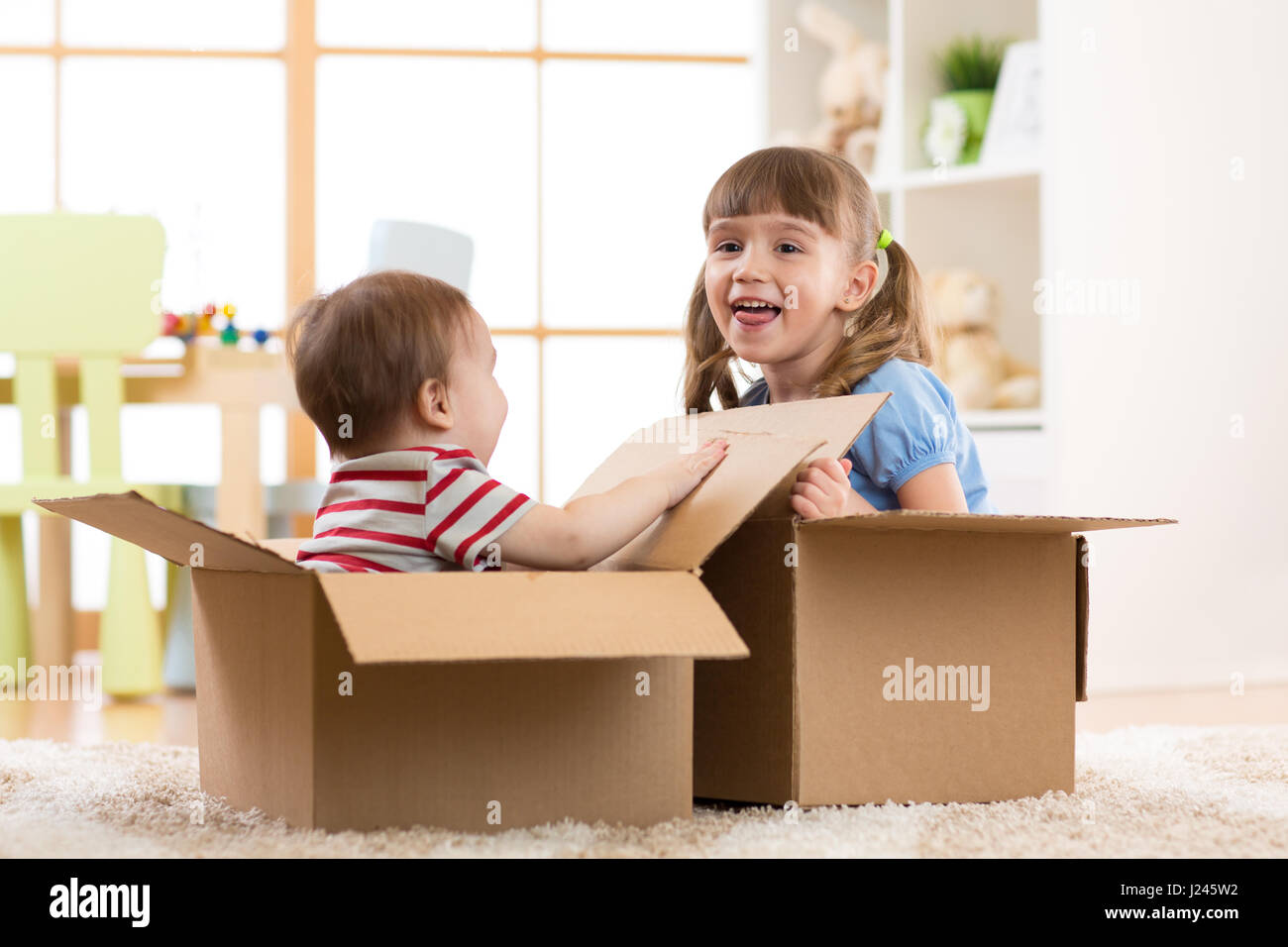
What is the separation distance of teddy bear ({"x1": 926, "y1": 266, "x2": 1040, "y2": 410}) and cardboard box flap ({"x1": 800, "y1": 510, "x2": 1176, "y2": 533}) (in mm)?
1225

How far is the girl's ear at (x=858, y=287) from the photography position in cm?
133

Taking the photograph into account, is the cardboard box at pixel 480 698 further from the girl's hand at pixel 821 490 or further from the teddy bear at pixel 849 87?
the teddy bear at pixel 849 87

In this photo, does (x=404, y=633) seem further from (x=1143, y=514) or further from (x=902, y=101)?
(x=902, y=101)

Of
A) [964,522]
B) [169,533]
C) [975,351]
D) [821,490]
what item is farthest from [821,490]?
[975,351]

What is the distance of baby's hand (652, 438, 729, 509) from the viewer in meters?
1.04

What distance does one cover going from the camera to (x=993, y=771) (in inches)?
40.1

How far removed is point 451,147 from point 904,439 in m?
2.21

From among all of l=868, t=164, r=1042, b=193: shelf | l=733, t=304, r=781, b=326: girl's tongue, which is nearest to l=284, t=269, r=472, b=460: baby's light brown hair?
l=733, t=304, r=781, b=326: girl's tongue

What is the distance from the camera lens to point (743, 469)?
101 cm

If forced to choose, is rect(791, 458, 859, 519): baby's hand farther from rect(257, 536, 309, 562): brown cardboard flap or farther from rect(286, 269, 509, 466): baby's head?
rect(257, 536, 309, 562): brown cardboard flap

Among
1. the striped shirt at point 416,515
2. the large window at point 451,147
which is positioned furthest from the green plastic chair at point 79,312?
the striped shirt at point 416,515

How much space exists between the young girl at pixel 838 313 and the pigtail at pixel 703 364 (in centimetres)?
10

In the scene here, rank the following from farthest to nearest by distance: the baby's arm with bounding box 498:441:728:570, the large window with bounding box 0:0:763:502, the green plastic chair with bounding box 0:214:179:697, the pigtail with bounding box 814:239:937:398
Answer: the large window with bounding box 0:0:763:502, the green plastic chair with bounding box 0:214:179:697, the pigtail with bounding box 814:239:937:398, the baby's arm with bounding box 498:441:728:570

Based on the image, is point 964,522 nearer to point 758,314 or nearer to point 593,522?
point 593,522
